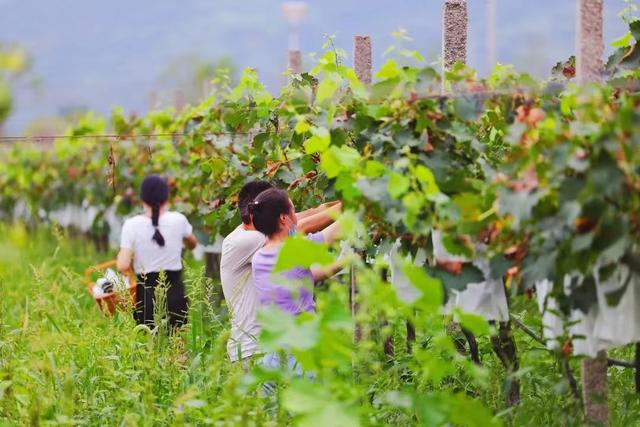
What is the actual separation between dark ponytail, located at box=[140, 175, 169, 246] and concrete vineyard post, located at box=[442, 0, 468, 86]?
2183mm

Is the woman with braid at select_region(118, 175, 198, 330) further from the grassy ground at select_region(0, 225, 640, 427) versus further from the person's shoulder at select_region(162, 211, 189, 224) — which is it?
the grassy ground at select_region(0, 225, 640, 427)

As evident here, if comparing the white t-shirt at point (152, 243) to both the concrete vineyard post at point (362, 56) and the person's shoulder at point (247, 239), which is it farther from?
the person's shoulder at point (247, 239)

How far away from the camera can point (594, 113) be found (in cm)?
327

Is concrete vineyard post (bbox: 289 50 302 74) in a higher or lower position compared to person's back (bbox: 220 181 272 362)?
higher

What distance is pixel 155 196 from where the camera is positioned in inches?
265

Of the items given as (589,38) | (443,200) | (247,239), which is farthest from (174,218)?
(589,38)

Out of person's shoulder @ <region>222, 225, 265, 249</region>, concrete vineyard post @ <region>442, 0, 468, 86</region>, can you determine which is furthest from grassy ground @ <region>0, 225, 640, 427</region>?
concrete vineyard post @ <region>442, 0, 468, 86</region>

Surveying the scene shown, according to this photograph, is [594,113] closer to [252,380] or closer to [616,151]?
[616,151]

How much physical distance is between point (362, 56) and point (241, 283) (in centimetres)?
171

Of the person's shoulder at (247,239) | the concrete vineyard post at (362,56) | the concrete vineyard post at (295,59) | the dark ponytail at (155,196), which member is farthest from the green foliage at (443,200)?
the concrete vineyard post at (295,59)

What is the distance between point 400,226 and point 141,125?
6693 mm

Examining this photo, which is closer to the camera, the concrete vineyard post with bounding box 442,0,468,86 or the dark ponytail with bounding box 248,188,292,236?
the dark ponytail with bounding box 248,188,292,236

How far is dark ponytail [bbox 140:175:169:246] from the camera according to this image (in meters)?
6.71

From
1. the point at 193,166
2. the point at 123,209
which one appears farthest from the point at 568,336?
the point at 123,209
